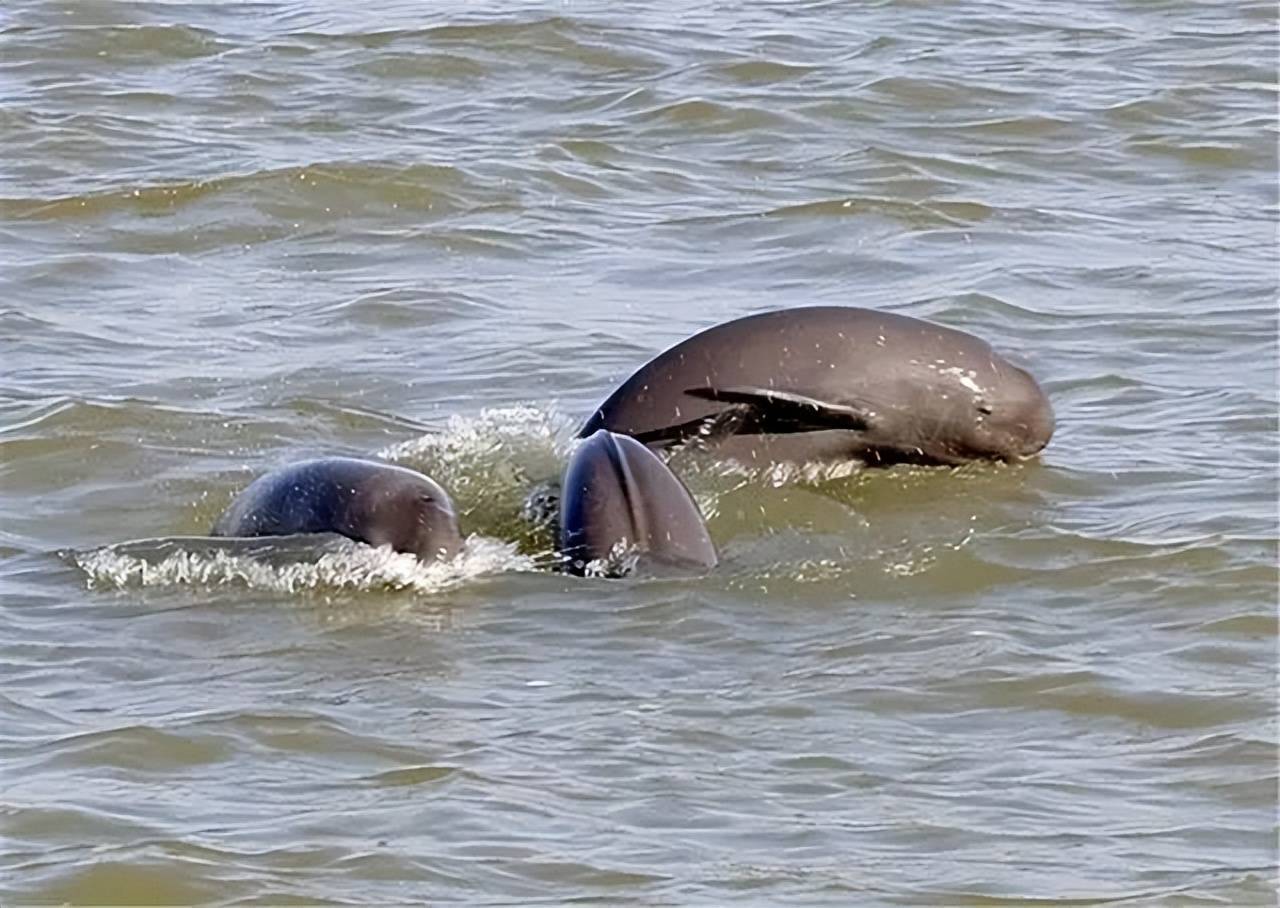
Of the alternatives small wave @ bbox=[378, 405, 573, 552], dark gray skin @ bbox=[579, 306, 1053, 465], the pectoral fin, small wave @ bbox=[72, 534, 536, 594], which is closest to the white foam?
small wave @ bbox=[378, 405, 573, 552]

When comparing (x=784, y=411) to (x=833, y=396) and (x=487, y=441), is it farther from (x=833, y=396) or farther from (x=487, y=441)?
(x=487, y=441)

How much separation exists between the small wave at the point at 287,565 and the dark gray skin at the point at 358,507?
0.04m

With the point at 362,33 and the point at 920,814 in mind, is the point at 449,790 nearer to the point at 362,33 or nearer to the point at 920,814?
the point at 920,814

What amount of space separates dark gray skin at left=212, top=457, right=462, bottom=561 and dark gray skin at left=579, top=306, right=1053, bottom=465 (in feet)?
3.12

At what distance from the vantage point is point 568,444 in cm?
874

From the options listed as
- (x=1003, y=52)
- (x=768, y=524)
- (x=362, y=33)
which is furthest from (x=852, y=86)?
(x=768, y=524)

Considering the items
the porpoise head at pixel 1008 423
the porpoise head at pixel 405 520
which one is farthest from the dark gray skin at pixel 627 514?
the porpoise head at pixel 1008 423

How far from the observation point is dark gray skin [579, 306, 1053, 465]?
8.56 metres

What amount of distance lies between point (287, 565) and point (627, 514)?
33.8 inches

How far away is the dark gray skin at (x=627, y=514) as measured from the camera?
25.0ft

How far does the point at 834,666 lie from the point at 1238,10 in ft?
32.1

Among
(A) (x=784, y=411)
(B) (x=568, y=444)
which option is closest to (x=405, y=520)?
(B) (x=568, y=444)

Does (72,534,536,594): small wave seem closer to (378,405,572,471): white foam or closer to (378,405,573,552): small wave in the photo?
(378,405,573,552): small wave

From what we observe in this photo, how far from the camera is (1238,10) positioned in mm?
15945
